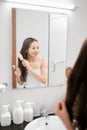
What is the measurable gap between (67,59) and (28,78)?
420mm

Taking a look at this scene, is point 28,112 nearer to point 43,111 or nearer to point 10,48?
point 43,111

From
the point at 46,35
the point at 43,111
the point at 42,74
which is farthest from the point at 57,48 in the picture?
the point at 43,111

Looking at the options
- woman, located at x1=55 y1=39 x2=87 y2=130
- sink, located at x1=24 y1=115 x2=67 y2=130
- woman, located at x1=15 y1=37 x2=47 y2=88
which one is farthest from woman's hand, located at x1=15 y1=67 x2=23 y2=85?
woman, located at x1=55 y1=39 x2=87 y2=130

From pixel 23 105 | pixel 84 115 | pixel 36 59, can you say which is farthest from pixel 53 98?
pixel 84 115

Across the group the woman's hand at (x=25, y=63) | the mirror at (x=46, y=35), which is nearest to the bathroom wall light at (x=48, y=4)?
the mirror at (x=46, y=35)

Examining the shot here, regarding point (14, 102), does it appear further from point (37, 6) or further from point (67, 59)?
point (37, 6)

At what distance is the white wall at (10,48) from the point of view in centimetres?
135

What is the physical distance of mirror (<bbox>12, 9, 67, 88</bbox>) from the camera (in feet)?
4.51

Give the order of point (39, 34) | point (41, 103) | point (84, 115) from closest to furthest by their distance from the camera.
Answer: point (84, 115), point (39, 34), point (41, 103)

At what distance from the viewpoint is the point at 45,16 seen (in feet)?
4.79

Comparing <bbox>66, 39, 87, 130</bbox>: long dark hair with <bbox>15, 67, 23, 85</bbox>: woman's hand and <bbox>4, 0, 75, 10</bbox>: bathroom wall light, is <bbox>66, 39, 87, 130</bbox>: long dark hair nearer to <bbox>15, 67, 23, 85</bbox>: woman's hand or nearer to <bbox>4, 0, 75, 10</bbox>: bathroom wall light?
<bbox>15, 67, 23, 85</bbox>: woman's hand

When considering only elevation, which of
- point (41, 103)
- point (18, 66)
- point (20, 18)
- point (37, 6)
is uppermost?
point (37, 6)

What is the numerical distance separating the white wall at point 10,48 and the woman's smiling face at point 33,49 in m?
0.16

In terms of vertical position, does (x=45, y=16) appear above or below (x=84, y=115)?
above
